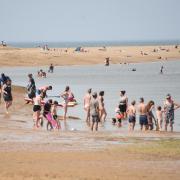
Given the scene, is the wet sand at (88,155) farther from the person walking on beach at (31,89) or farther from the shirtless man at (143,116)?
the person walking on beach at (31,89)

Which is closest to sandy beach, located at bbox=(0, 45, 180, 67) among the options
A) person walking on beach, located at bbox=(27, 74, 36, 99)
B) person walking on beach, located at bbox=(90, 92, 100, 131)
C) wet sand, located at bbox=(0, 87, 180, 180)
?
person walking on beach, located at bbox=(27, 74, 36, 99)

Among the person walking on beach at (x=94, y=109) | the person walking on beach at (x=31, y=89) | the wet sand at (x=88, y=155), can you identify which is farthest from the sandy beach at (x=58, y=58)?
the wet sand at (x=88, y=155)

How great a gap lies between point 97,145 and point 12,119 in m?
7.78

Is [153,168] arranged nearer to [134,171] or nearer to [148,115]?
[134,171]

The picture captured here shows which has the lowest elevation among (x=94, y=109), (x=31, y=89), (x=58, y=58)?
(x=58, y=58)

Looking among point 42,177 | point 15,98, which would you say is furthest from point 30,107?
point 42,177

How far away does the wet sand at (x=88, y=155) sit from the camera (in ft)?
40.2

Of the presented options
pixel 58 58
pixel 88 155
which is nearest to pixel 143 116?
pixel 88 155

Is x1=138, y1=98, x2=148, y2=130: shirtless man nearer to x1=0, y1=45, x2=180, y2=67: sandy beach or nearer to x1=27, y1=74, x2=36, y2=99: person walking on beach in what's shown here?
x1=27, y1=74, x2=36, y2=99: person walking on beach

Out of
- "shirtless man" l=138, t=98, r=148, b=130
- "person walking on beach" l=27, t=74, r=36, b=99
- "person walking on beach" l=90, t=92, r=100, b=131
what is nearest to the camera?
"person walking on beach" l=90, t=92, r=100, b=131

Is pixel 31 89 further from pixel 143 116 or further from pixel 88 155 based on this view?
pixel 88 155

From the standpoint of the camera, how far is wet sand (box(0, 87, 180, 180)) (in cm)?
1224

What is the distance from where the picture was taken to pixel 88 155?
14.2m

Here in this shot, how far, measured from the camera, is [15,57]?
76188 mm
